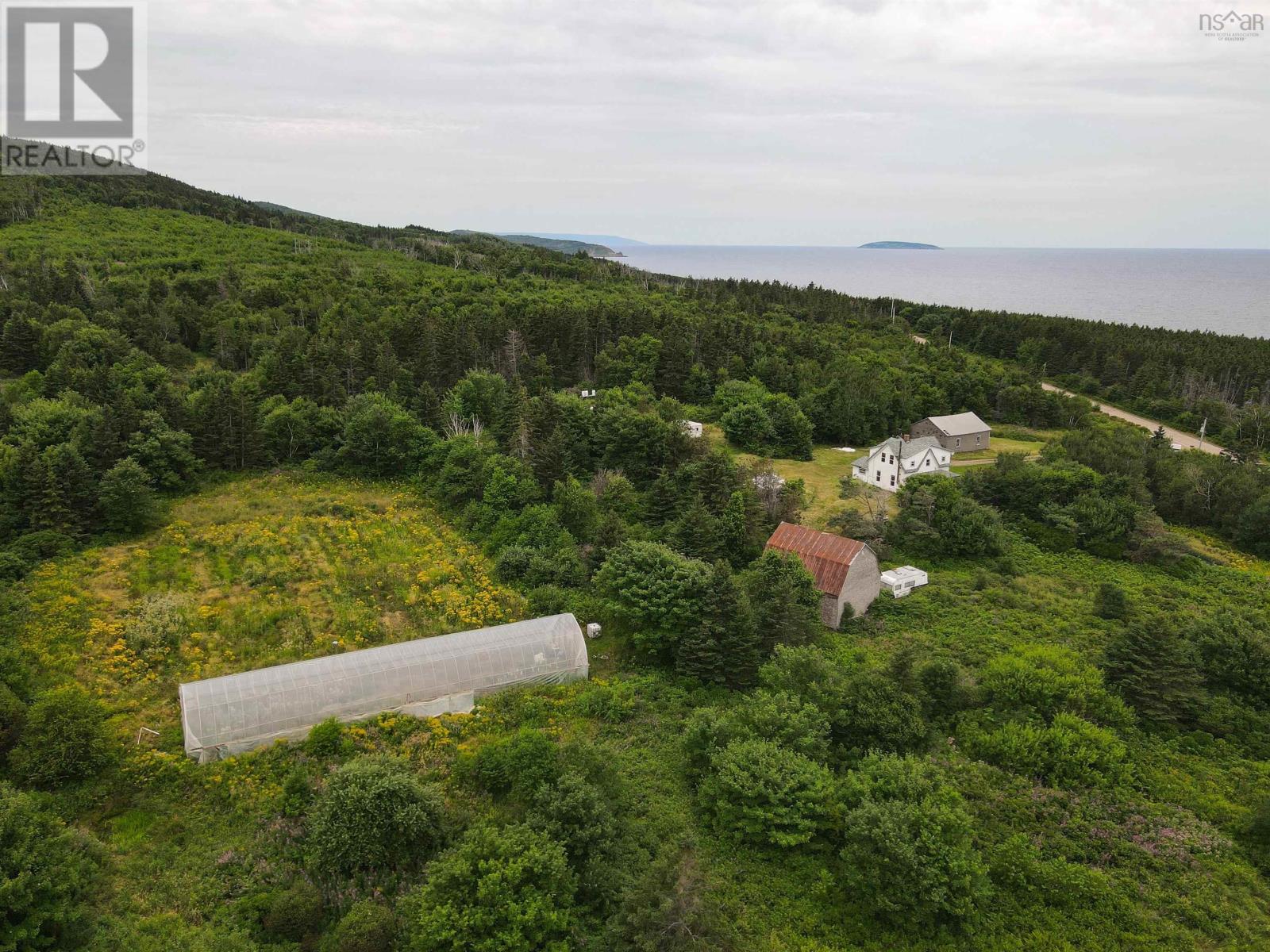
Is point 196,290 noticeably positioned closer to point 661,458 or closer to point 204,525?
point 204,525

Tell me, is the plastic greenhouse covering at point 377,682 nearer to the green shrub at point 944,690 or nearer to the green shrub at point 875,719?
the green shrub at point 875,719

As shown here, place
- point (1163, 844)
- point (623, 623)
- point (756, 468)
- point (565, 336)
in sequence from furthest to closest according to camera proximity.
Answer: point (565, 336), point (756, 468), point (623, 623), point (1163, 844)

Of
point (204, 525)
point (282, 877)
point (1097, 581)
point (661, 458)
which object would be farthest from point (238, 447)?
point (1097, 581)

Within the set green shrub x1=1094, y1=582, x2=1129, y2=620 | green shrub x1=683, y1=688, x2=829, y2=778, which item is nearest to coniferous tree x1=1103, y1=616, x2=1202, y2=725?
green shrub x1=1094, y1=582, x2=1129, y2=620

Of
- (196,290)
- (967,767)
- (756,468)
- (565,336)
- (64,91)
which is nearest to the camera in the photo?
(967,767)

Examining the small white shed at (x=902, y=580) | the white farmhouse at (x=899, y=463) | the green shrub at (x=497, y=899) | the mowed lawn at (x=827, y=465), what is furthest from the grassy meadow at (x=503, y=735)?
the white farmhouse at (x=899, y=463)
